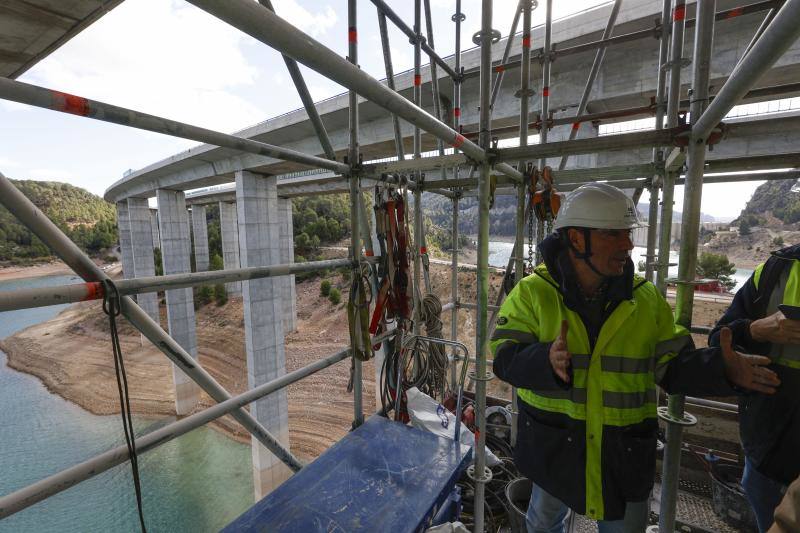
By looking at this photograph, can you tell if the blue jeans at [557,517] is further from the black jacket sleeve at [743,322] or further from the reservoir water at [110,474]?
the reservoir water at [110,474]

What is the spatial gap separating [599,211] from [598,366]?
2.38ft

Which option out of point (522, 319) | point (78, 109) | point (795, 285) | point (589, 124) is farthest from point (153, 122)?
point (589, 124)

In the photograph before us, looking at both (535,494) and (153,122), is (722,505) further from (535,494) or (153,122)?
(153,122)

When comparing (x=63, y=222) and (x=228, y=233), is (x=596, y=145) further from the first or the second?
(x=63, y=222)

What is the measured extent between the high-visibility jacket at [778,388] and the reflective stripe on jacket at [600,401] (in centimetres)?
30

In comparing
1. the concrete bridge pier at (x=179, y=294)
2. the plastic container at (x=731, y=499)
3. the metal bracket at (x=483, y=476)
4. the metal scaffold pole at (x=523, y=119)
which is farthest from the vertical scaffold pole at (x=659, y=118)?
the concrete bridge pier at (x=179, y=294)

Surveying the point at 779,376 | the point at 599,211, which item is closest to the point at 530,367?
the point at 599,211

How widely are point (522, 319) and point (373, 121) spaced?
24.0 feet

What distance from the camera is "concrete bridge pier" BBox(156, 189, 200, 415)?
1537cm

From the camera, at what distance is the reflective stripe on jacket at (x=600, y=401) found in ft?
5.06

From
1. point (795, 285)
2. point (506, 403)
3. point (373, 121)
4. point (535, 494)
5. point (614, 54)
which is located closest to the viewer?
point (795, 285)

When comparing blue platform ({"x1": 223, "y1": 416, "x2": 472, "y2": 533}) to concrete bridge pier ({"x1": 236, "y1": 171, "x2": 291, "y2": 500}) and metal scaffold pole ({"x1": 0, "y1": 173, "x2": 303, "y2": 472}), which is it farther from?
concrete bridge pier ({"x1": 236, "y1": 171, "x2": 291, "y2": 500})

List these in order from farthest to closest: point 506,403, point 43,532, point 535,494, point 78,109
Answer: point 43,532
point 506,403
point 535,494
point 78,109

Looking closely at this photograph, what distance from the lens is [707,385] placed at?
4.97ft
